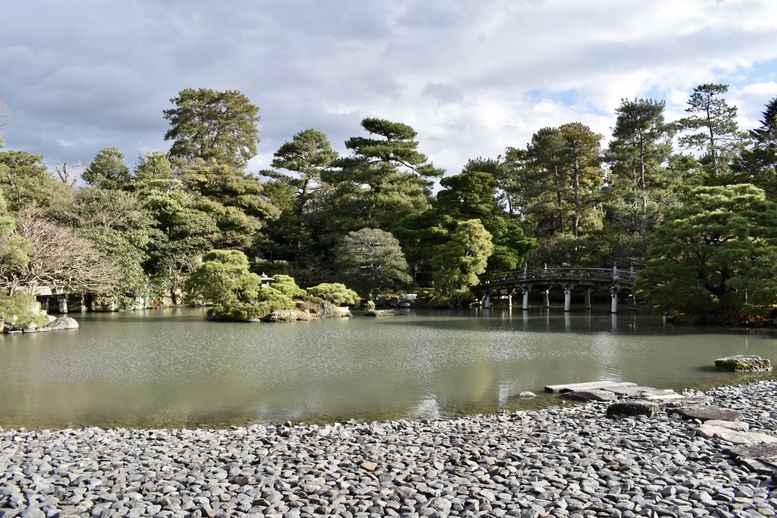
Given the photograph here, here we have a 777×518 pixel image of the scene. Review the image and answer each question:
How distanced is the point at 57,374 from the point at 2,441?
5431 mm

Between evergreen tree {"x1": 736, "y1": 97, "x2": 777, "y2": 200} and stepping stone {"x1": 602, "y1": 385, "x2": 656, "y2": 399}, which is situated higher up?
evergreen tree {"x1": 736, "y1": 97, "x2": 777, "y2": 200}

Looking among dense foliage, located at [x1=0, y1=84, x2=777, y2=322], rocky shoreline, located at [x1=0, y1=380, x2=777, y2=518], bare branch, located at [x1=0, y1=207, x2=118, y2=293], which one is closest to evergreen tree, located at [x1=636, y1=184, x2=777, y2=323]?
dense foliage, located at [x1=0, y1=84, x2=777, y2=322]

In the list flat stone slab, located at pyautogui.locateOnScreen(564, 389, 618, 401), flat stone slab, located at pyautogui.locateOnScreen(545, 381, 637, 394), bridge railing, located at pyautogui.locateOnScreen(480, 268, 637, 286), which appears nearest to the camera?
flat stone slab, located at pyautogui.locateOnScreen(564, 389, 618, 401)

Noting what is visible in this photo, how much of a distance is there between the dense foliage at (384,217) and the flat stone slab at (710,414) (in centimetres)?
1383

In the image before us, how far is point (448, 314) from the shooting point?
27219mm

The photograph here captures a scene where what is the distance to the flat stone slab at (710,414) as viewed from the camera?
266 inches

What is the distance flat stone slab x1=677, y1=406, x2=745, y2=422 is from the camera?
22.1 feet

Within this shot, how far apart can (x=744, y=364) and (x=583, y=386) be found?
413 centimetres

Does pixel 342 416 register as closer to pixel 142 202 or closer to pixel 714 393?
pixel 714 393

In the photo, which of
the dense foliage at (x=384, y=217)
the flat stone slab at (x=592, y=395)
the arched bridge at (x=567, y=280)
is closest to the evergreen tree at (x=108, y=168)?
the dense foliage at (x=384, y=217)

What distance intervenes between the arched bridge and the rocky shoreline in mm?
19980

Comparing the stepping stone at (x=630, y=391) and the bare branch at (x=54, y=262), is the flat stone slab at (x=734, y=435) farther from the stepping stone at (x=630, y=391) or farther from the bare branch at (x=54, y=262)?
the bare branch at (x=54, y=262)

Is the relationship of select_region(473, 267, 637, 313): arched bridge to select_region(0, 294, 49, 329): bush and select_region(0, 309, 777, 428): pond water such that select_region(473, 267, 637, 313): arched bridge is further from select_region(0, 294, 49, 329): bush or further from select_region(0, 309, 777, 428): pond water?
select_region(0, 294, 49, 329): bush

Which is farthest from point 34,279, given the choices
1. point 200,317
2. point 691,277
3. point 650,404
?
point 691,277
